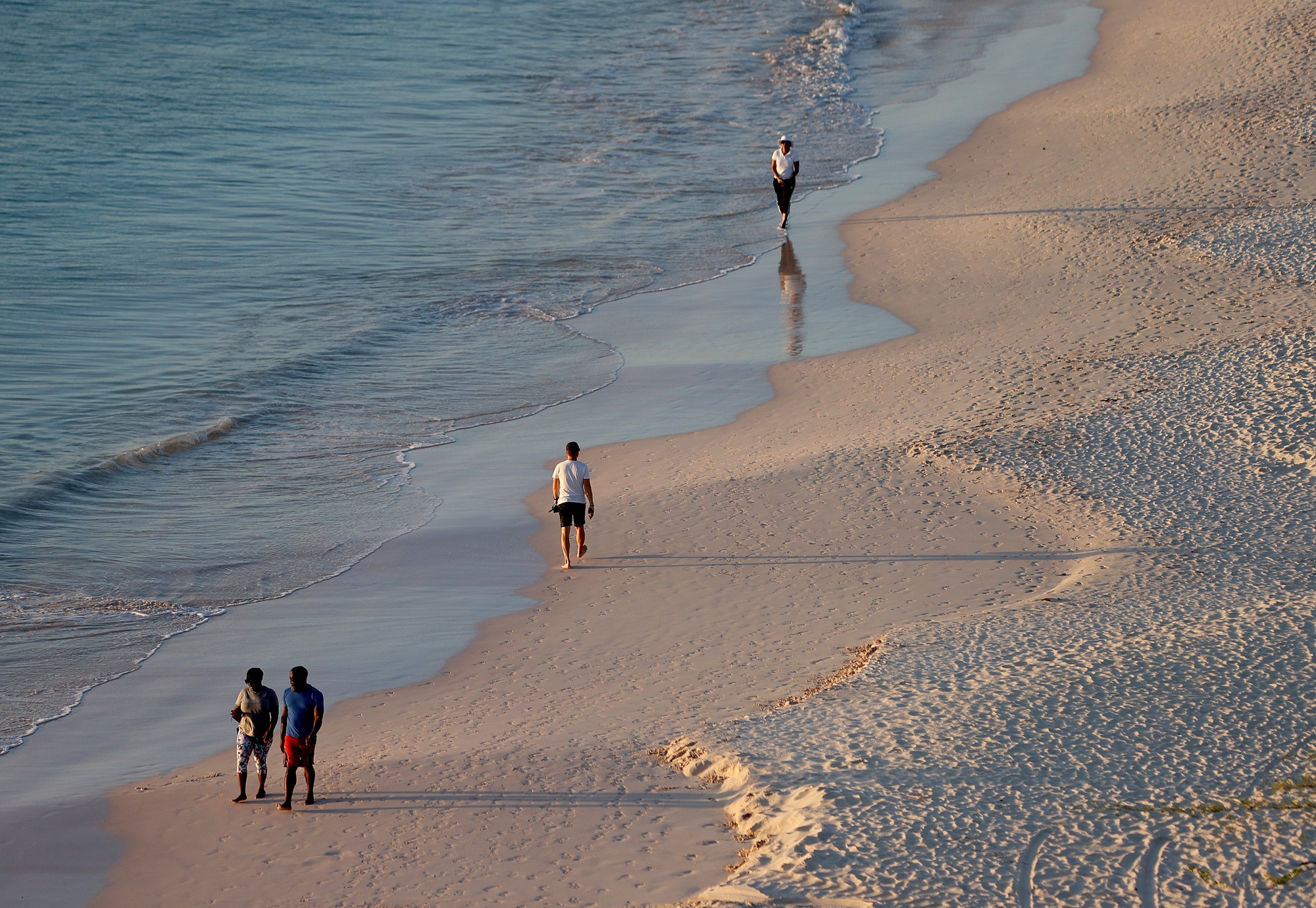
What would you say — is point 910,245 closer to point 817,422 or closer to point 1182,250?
point 1182,250

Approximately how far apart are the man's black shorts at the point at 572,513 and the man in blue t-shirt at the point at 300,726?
381 centimetres

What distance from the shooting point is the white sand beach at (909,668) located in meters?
7.43

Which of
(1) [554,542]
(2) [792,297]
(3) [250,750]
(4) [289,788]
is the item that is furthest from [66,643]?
(2) [792,297]

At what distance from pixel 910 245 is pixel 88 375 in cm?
1257

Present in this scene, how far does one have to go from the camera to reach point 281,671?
10516mm

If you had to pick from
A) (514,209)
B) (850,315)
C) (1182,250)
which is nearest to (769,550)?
(850,315)

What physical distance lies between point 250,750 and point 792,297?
12.8 metres

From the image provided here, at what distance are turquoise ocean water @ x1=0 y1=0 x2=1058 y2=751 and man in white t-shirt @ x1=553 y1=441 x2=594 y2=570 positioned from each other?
2.07 m

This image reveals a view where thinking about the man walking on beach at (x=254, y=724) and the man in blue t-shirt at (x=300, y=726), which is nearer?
the man in blue t-shirt at (x=300, y=726)

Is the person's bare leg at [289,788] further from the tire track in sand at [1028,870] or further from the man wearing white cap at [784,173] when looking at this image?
the man wearing white cap at [784,173]

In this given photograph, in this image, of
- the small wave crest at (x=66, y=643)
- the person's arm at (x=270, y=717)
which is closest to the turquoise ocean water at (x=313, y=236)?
the small wave crest at (x=66, y=643)

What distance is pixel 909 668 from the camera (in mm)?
9391

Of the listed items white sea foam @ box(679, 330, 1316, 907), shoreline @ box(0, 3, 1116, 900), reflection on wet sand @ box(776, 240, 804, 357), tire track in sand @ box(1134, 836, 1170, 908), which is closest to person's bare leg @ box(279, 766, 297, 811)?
shoreline @ box(0, 3, 1116, 900)

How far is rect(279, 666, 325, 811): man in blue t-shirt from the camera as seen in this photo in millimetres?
8438
